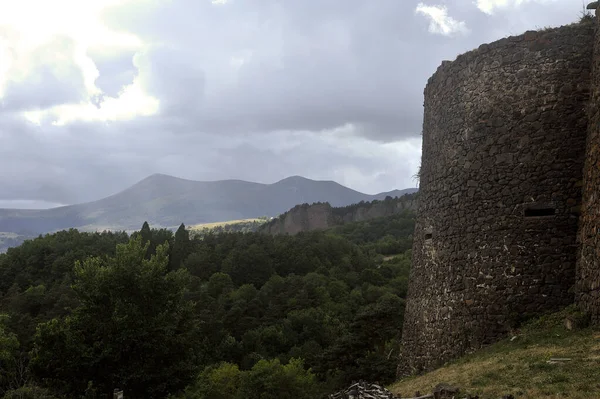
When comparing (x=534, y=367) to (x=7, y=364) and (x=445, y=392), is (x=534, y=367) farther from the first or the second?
(x=7, y=364)

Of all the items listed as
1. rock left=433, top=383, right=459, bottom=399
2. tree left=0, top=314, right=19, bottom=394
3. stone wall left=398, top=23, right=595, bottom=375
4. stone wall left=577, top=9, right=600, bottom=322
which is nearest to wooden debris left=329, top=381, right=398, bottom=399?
rock left=433, top=383, right=459, bottom=399

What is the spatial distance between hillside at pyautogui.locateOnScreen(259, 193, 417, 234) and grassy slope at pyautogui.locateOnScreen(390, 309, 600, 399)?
144 m

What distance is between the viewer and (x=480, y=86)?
1177 cm

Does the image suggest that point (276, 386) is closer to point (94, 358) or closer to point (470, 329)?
point (94, 358)

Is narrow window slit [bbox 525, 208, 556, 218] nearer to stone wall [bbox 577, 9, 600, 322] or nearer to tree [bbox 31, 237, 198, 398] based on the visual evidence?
stone wall [bbox 577, 9, 600, 322]

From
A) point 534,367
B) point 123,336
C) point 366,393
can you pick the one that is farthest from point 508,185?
point 123,336

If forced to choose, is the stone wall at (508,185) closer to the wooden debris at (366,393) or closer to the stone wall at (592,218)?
the stone wall at (592,218)

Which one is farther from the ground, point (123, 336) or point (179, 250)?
point (123, 336)

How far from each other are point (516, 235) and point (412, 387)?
12.6ft

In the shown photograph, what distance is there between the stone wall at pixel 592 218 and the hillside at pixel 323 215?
143806 millimetres

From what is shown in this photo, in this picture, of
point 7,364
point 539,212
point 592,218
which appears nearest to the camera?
point 592,218

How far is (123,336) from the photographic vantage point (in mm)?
15625

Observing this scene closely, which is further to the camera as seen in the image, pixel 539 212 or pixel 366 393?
pixel 539 212

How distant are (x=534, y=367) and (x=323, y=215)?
154485 millimetres
